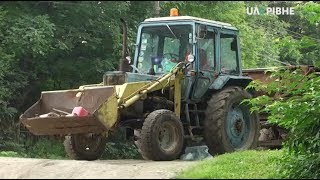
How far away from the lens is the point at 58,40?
46.1ft

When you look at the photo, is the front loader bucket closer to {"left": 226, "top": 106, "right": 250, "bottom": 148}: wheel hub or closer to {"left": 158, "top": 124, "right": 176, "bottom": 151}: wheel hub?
{"left": 158, "top": 124, "right": 176, "bottom": 151}: wheel hub

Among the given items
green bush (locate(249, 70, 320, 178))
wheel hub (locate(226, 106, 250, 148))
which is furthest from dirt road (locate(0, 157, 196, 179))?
wheel hub (locate(226, 106, 250, 148))

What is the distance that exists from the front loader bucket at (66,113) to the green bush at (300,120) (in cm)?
263

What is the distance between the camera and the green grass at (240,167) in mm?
7254

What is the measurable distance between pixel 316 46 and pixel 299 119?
1.36 meters

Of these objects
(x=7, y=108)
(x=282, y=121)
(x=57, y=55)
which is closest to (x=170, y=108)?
(x=282, y=121)

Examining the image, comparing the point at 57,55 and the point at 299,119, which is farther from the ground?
the point at 57,55

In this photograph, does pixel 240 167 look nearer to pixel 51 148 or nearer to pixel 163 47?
pixel 163 47

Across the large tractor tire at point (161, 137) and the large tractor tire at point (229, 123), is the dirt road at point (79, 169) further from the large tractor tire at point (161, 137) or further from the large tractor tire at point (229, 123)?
the large tractor tire at point (229, 123)

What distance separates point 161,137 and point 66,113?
170 centimetres

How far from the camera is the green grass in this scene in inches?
286

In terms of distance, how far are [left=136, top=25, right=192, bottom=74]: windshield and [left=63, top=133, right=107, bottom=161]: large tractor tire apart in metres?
1.76

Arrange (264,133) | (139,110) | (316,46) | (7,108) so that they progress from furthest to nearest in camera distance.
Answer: (7,108)
(264,133)
(139,110)
(316,46)

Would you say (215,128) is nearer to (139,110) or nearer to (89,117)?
(139,110)
